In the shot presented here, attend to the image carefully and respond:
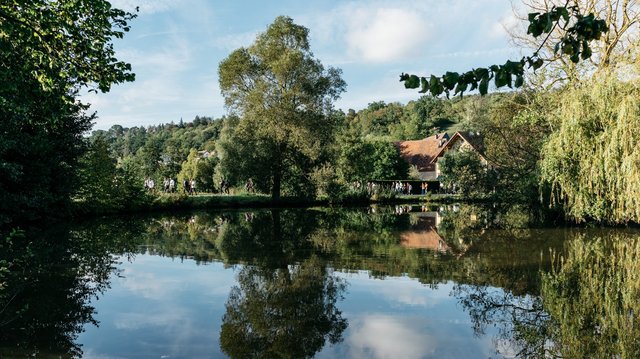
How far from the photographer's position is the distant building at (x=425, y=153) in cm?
5728

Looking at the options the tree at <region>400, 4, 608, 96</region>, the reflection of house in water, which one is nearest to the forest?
the tree at <region>400, 4, 608, 96</region>

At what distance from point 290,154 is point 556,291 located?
29.2 m

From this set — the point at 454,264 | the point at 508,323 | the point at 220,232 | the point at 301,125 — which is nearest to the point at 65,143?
the point at 220,232

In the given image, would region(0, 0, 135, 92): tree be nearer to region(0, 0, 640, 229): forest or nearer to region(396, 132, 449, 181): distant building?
region(0, 0, 640, 229): forest

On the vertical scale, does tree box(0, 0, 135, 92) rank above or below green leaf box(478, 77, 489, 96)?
above

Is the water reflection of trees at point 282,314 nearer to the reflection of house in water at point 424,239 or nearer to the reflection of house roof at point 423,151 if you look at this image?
the reflection of house in water at point 424,239

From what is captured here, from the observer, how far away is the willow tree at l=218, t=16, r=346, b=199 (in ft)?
111

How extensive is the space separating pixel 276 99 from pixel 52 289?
89.5 ft

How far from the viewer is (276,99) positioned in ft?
113

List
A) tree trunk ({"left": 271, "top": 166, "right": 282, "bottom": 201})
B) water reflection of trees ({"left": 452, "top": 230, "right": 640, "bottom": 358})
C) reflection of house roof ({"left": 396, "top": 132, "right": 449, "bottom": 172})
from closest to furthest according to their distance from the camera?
water reflection of trees ({"left": 452, "top": 230, "right": 640, "bottom": 358}) < tree trunk ({"left": 271, "top": 166, "right": 282, "bottom": 201}) < reflection of house roof ({"left": 396, "top": 132, "right": 449, "bottom": 172})

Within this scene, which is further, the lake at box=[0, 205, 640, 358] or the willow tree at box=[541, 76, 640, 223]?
the willow tree at box=[541, 76, 640, 223]

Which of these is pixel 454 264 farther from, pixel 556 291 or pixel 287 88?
pixel 287 88

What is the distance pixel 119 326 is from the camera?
6.71 metres

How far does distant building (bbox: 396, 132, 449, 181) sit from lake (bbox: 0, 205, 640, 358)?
42419mm
